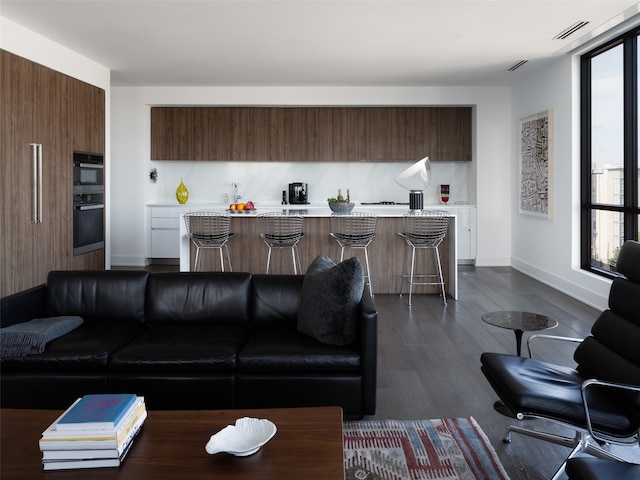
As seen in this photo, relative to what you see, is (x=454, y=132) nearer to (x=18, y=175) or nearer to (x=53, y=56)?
(x=53, y=56)

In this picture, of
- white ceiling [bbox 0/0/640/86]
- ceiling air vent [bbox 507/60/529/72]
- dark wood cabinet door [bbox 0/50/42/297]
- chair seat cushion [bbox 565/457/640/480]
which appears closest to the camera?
chair seat cushion [bbox 565/457/640/480]

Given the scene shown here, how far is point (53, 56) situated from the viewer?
6.18 meters

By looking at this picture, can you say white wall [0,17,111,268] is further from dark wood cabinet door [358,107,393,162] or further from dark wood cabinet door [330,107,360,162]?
dark wood cabinet door [358,107,393,162]

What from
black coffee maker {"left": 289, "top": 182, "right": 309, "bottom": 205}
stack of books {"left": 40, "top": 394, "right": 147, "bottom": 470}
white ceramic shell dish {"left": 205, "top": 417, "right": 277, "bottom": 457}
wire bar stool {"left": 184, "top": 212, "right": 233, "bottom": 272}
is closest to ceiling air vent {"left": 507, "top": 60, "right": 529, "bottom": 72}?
black coffee maker {"left": 289, "top": 182, "right": 309, "bottom": 205}

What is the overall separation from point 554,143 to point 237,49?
4.14m


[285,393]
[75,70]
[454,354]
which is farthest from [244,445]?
[75,70]

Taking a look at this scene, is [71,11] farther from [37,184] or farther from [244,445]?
[244,445]

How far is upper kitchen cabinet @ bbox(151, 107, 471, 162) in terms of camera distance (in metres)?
9.05

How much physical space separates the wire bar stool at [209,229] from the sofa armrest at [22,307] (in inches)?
113

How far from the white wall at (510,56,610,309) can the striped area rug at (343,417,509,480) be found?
12.0 ft

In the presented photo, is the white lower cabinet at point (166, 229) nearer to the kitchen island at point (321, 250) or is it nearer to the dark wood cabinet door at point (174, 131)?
the dark wood cabinet door at point (174, 131)

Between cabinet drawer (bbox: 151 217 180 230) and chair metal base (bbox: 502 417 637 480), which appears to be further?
cabinet drawer (bbox: 151 217 180 230)

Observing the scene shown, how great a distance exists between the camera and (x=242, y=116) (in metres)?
9.06

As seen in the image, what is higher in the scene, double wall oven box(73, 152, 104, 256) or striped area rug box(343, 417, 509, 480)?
double wall oven box(73, 152, 104, 256)
